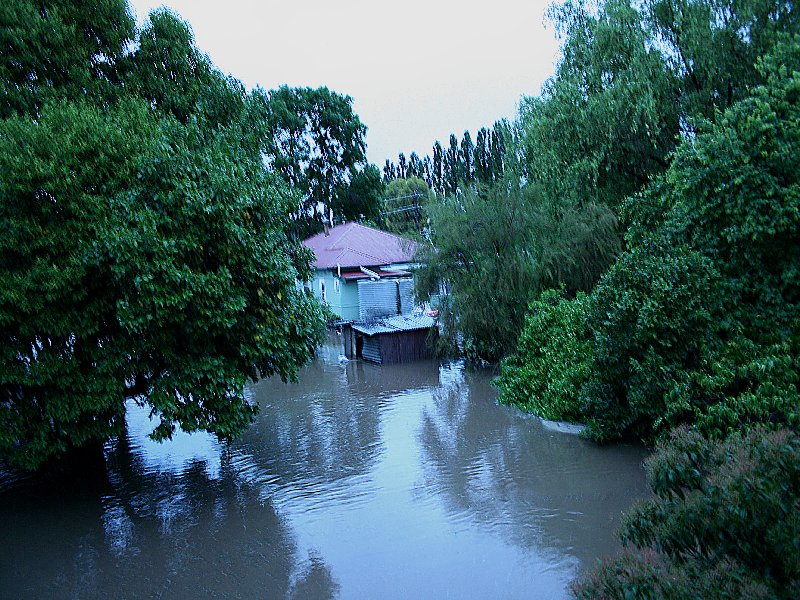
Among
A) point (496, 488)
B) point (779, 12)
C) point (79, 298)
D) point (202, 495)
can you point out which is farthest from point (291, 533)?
point (779, 12)

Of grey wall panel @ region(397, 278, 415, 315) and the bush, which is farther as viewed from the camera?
grey wall panel @ region(397, 278, 415, 315)

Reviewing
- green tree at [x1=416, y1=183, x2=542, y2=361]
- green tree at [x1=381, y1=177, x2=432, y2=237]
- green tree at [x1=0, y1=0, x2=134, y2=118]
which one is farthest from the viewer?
green tree at [x1=381, y1=177, x2=432, y2=237]

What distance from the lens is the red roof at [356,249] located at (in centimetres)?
3422

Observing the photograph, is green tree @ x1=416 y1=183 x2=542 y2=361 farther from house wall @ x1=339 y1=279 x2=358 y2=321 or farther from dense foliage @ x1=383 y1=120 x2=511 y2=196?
dense foliage @ x1=383 y1=120 x2=511 y2=196

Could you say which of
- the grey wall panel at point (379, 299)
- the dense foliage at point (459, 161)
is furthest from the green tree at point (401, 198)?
the grey wall panel at point (379, 299)

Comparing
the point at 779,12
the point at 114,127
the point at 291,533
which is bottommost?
the point at 291,533

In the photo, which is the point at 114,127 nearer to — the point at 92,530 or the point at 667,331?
the point at 92,530

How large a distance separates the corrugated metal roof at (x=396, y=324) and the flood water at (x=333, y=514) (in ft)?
28.0

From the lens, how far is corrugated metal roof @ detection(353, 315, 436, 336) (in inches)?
1025

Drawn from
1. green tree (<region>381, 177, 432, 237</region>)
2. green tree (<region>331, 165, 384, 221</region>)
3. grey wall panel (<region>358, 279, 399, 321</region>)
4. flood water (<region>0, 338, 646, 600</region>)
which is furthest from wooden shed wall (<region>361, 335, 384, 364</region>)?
green tree (<region>381, 177, 432, 237</region>)

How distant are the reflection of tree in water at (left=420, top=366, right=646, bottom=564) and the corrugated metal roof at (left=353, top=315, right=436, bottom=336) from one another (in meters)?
8.75

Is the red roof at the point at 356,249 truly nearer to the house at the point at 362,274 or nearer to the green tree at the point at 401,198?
the house at the point at 362,274

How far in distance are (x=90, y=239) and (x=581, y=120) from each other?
13260 millimetres

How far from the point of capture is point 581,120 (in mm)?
18406
